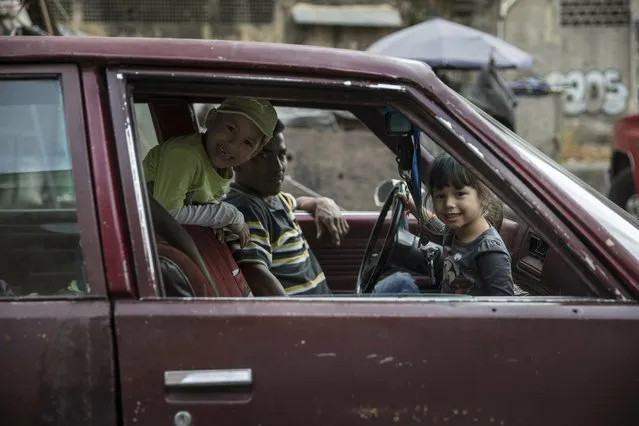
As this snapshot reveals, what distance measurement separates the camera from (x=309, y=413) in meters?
1.97

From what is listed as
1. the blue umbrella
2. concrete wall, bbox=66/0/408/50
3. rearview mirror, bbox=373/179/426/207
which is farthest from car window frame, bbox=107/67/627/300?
concrete wall, bbox=66/0/408/50

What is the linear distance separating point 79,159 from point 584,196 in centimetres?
121

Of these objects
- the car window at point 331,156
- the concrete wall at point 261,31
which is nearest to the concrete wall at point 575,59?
the concrete wall at point 261,31

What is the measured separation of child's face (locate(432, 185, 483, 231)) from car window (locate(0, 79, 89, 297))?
1.17 meters

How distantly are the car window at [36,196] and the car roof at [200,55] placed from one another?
3.0 inches

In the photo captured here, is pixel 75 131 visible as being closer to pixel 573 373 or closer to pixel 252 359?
pixel 252 359

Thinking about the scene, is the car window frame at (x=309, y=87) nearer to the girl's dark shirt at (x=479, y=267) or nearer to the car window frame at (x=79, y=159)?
the car window frame at (x=79, y=159)

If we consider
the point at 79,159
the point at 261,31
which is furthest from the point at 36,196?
the point at 261,31

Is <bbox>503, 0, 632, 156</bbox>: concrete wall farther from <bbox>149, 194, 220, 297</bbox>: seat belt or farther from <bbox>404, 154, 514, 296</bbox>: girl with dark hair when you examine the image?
<bbox>149, 194, 220, 297</bbox>: seat belt

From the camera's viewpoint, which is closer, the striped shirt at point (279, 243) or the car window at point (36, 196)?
the car window at point (36, 196)

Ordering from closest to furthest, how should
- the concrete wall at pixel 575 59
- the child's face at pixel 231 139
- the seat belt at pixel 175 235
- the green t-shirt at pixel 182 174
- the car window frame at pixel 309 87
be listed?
the car window frame at pixel 309 87 < the seat belt at pixel 175 235 < the green t-shirt at pixel 182 174 < the child's face at pixel 231 139 < the concrete wall at pixel 575 59

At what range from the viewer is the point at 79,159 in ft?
6.80

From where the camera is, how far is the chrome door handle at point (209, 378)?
1947 millimetres

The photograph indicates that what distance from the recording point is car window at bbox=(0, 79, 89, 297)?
2.08m
